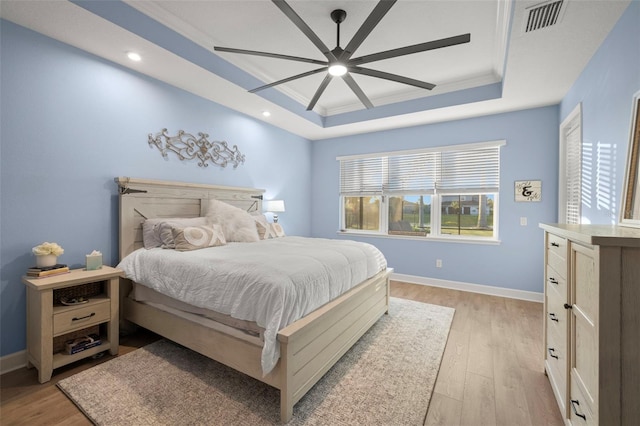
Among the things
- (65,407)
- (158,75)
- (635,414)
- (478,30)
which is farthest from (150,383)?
(478,30)

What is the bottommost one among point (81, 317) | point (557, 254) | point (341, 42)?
point (81, 317)

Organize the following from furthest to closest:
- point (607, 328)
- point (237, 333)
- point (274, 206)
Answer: point (274, 206), point (237, 333), point (607, 328)

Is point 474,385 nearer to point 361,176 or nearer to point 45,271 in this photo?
point 45,271

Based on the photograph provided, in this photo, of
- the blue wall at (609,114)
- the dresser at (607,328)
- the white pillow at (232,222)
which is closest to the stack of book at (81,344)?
the white pillow at (232,222)

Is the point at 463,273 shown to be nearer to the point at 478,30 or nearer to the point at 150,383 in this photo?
the point at 478,30

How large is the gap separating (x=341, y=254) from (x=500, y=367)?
1464 mm

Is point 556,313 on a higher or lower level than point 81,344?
higher

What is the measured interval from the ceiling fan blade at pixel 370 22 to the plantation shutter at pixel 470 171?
279 centimetres

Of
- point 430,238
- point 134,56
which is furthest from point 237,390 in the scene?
point 430,238

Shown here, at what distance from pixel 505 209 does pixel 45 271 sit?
492 cm

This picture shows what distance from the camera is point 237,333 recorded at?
69.3 inches

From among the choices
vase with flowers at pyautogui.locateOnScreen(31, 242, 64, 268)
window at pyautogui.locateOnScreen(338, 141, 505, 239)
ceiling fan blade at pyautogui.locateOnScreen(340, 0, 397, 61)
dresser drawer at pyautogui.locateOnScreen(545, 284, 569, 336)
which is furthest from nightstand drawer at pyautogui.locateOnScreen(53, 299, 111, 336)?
window at pyautogui.locateOnScreen(338, 141, 505, 239)

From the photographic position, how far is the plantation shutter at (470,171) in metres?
3.92

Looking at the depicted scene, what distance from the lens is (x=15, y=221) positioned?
207 cm
